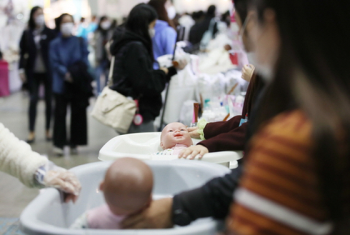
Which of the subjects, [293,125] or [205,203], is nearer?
[293,125]

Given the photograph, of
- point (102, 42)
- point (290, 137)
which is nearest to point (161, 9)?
point (102, 42)

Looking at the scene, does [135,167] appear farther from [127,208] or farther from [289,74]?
[289,74]

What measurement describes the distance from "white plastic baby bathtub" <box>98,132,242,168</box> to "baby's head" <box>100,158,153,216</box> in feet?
1.78

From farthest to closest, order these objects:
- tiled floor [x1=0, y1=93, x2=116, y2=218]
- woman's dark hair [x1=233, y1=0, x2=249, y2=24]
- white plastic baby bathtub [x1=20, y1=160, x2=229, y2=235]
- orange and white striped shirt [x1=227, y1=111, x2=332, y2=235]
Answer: tiled floor [x1=0, y1=93, x2=116, y2=218] → woman's dark hair [x1=233, y1=0, x2=249, y2=24] → white plastic baby bathtub [x1=20, y1=160, x2=229, y2=235] → orange and white striped shirt [x1=227, y1=111, x2=332, y2=235]

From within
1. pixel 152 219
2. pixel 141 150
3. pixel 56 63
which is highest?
pixel 56 63

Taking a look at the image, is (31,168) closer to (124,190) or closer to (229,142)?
(124,190)

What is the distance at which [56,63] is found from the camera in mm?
4469

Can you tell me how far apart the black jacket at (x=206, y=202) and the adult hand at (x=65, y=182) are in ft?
1.27

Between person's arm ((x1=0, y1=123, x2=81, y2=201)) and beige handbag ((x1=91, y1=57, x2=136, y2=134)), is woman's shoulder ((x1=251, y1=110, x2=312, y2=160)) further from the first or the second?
beige handbag ((x1=91, y1=57, x2=136, y2=134))

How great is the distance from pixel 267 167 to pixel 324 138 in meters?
0.11

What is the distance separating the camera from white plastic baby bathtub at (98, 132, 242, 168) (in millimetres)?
1737

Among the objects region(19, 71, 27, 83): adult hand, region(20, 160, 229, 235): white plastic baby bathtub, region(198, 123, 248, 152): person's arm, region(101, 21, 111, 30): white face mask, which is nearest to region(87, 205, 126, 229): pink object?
region(20, 160, 229, 235): white plastic baby bathtub

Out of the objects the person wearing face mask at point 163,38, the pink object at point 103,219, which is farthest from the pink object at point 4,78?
the pink object at point 103,219

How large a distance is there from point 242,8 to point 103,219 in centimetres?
82
